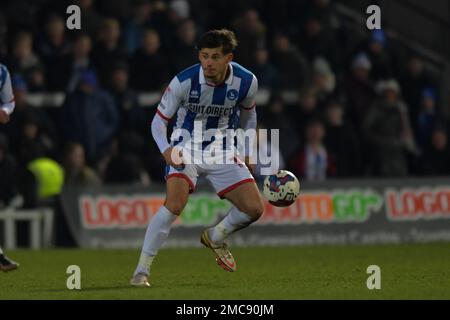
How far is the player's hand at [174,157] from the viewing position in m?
10.7

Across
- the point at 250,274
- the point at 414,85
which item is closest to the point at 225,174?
the point at 250,274

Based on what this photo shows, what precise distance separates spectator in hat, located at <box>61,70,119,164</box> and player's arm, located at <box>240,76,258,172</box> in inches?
246

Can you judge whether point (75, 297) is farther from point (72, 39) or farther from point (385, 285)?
point (72, 39)

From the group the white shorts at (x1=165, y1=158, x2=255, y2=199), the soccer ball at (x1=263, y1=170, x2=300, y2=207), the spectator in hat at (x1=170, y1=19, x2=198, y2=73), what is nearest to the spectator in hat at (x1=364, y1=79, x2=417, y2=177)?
the spectator in hat at (x1=170, y1=19, x2=198, y2=73)

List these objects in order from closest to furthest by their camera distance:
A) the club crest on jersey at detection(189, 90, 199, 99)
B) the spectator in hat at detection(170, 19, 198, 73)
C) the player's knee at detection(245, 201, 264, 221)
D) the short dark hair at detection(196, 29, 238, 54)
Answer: the short dark hair at detection(196, 29, 238, 54), the club crest on jersey at detection(189, 90, 199, 99), the player's knee at detection(245, 201, 264, 221), the spectator in hat at detection(170, 19, 198, 73)

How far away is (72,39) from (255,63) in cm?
273

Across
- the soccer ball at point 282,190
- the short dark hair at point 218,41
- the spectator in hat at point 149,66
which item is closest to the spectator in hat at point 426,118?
the spectator in hat at point 149,66

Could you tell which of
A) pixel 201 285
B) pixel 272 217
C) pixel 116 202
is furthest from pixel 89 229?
pixel 201 285

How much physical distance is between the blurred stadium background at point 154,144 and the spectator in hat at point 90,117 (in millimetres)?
20

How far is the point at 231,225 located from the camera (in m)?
11.5

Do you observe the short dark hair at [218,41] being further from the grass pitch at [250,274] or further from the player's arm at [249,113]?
the grass pitch at [250,274]

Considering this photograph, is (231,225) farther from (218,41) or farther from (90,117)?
(90,117)

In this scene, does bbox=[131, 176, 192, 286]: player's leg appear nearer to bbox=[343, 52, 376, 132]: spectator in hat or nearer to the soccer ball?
the soccer ball

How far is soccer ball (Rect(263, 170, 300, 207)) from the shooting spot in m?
11.5
